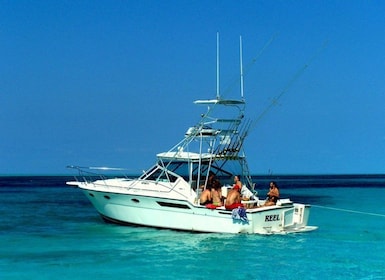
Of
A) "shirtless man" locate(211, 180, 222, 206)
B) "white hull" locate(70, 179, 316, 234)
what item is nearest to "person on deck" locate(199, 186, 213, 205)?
"shirtless man" locate(211, 180, 222, 206)

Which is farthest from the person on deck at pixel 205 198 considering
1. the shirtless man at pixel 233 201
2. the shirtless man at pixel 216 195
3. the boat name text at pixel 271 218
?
the boat name text at pixel 271 218

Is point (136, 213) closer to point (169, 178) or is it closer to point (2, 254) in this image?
point (169, 178)

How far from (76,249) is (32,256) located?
146cm

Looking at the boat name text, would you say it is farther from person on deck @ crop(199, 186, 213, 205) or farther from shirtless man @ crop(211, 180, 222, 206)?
person on deck @ crop(199, 186, 213, 205)

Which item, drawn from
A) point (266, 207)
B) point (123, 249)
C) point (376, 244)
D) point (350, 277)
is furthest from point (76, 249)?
point (376, 244)

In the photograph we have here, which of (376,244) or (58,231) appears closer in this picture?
(376,244)

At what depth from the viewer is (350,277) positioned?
14.0m

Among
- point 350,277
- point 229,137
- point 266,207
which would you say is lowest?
point 350,277

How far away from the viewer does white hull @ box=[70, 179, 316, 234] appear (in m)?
18.4

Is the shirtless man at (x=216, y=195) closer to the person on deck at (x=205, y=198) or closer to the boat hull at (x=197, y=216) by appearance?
the person on deck at (x=205, y=198)

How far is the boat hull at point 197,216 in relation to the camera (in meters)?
18.3

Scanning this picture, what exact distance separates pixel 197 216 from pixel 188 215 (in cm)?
33

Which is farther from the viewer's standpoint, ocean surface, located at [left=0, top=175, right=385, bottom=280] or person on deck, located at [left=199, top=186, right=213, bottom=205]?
person on deck, located at [left=199, top=186, right=213, bottom=205]

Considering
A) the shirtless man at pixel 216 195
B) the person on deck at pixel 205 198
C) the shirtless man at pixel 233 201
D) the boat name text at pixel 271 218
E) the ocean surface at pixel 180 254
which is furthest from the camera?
the shirtless man at pixel 216 195
